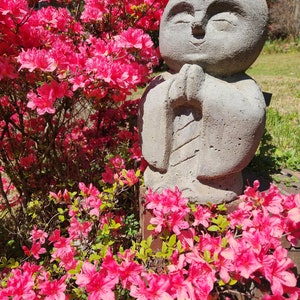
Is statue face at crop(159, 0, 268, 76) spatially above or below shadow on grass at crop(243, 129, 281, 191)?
above

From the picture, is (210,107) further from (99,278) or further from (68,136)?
(68,136)

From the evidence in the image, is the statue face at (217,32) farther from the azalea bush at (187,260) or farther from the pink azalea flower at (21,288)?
the pink azalea flower at (21,288)

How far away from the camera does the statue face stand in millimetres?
1947

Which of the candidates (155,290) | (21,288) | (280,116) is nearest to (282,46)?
(280,116)

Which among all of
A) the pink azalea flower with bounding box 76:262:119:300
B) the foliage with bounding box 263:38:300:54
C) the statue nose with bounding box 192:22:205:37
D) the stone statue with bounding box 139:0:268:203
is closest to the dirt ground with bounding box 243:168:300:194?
the stone statue with bounding box 139:0:268:203

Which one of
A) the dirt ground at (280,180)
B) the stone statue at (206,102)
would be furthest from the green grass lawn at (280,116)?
the stone statue at (206,102)

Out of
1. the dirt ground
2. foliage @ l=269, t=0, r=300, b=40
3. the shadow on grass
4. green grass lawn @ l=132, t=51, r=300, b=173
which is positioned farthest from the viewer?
foliage @ l=269, t=0, r=300, b=40

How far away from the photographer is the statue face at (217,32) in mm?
1947

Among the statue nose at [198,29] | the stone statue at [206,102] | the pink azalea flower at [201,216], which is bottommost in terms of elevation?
the pink azalea flower at [201,216]

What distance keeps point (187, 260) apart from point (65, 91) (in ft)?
3.20

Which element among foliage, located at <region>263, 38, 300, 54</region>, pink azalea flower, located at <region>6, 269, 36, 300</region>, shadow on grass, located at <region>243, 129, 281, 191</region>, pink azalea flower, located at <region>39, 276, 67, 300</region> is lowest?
foliage, located at <region>263, 38, 300, 54</region>

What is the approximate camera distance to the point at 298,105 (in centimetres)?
630

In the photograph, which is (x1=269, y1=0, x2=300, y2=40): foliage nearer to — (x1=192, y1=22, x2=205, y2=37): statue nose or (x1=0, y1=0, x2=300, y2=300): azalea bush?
(x1=0, y1=0, x2=300, y2=300): azalea bush

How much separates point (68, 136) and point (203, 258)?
213cm
